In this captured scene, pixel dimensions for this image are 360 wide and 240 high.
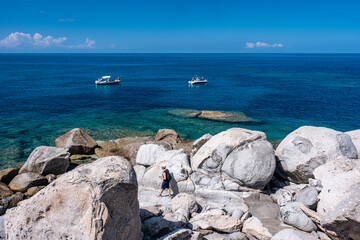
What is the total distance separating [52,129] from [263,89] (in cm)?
5323

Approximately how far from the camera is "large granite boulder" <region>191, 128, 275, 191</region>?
16250 mm

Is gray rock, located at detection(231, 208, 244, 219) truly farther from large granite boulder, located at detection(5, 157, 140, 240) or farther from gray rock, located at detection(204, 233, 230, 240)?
large granite boulder, located at detection(5, 157, 140, 240)

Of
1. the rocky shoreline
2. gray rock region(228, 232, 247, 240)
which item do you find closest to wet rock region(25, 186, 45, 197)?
the rocky shoreline

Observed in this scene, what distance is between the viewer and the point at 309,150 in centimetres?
1644

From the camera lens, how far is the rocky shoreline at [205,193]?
8664 millimetres

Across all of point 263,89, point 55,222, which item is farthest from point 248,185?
point 263,89

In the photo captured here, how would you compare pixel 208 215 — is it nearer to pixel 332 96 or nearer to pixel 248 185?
pixel 248 185

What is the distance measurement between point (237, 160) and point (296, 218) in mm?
4797

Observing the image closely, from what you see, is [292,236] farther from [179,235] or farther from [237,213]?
[179,235]

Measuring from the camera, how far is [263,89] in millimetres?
71812

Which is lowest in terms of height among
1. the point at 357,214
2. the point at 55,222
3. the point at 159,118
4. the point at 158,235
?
the point at 159,118

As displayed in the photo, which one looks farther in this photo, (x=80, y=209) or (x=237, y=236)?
(x=237, y=236)

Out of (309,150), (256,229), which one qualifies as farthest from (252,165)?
(256,229)

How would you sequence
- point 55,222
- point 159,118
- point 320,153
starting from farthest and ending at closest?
point 159,118 < point 320,153 < point 55,222
